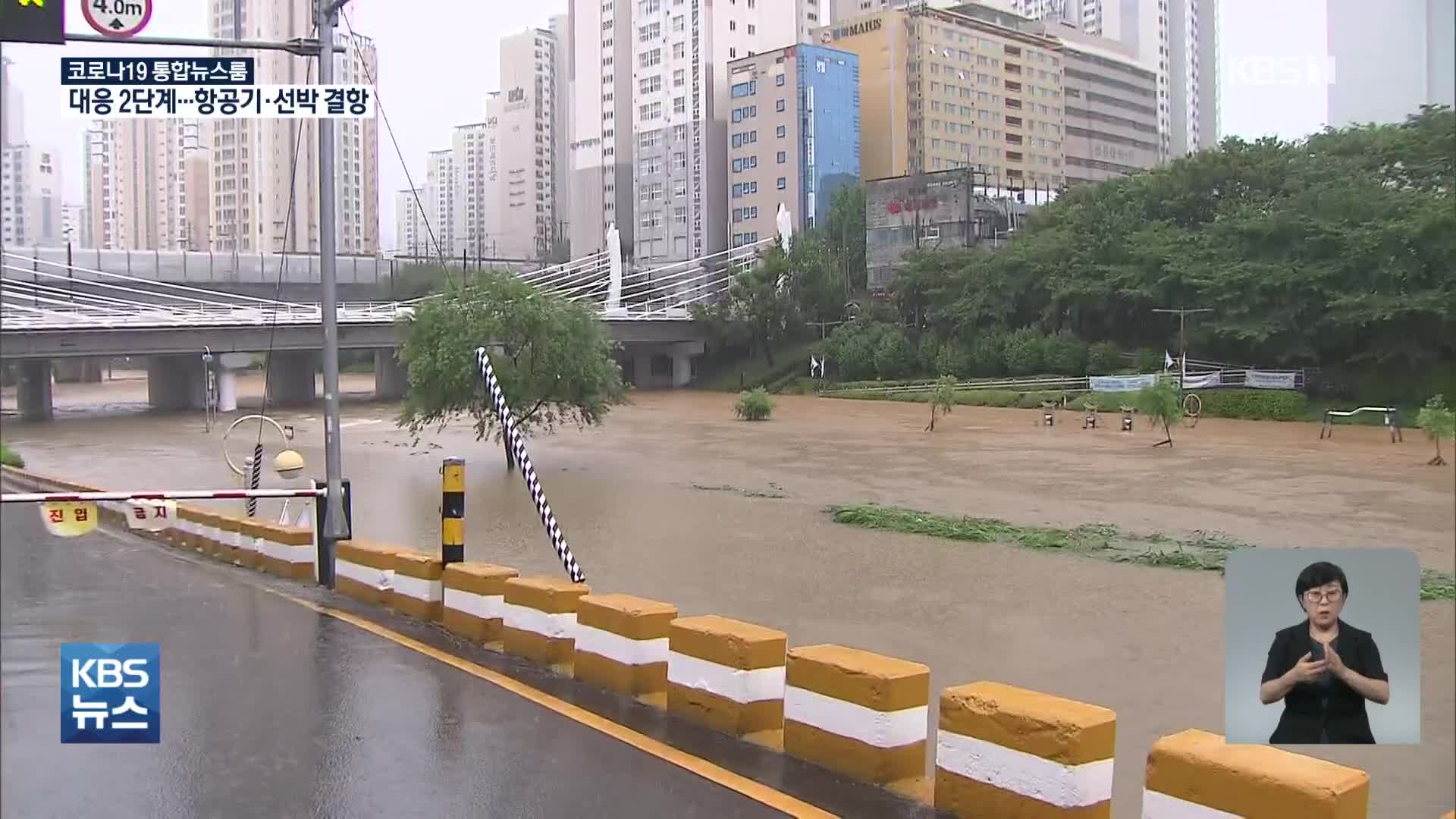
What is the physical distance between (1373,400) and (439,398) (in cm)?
1956

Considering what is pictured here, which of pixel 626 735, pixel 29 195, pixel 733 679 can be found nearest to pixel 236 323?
pixel 626 735

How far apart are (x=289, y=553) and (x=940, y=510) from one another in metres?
13.0

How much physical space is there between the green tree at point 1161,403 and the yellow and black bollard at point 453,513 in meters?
14.3

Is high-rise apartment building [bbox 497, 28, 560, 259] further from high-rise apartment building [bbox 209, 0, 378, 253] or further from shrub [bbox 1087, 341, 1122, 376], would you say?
shrub [bbox 1087, 341, 1122, 376]

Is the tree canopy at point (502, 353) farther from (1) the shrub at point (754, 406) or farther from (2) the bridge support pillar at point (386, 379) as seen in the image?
(2) the bridge support pillar at point (386, 379)

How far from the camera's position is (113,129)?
5203mm

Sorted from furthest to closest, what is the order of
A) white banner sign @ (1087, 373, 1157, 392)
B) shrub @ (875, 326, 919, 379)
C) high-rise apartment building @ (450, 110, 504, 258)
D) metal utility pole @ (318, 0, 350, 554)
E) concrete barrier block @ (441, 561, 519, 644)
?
white banner sign @ (1087, 373, 1157, 392)
shrub @ (875, 326, 919, 379)
high-rise apartment building @ (450, 110, 504, 258)
metal utility pole @ (318, 0, 350, 554)
concrete barrier block @ (441, 561, 519, 644)

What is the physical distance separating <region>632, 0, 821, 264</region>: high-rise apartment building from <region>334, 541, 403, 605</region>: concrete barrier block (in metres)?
14.6

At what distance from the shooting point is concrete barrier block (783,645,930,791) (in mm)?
4707

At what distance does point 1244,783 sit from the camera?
346 cm

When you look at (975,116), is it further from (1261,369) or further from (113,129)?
(113,129)

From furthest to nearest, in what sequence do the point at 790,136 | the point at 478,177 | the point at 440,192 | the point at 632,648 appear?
the point at 790,136
the point at 478,177
the point at 440,192
the point at 632,648

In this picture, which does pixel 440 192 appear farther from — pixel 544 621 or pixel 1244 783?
pixel 1244 783

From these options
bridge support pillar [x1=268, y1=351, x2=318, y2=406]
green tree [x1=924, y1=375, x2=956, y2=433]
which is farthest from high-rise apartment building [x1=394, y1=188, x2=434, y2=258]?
bridge support pillar [x1=268, y1=351, x2=318, y2=406]
